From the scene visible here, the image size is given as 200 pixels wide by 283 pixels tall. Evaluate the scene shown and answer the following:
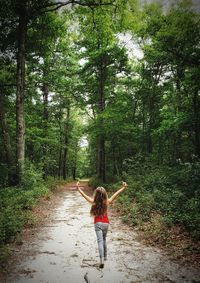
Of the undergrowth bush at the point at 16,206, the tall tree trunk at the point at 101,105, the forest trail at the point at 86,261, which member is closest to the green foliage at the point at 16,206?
the undergrowth bush at the point at 16,206

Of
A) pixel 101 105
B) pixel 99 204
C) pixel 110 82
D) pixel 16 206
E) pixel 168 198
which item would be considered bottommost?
pixel 16 206

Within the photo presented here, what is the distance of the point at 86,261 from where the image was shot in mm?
6672

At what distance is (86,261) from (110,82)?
19812 mm

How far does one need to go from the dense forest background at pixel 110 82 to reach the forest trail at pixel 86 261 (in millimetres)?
1207

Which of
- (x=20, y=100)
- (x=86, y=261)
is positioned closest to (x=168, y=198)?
(x=86, y=261)

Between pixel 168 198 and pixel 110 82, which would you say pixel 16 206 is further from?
pixel 110 82

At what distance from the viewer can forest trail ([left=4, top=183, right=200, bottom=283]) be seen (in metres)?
5.70

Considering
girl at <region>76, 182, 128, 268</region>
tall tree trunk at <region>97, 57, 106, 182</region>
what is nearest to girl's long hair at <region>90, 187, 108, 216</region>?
girl at <region>76, 182, 128, 268</region>

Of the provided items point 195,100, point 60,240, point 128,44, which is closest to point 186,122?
point 195,100

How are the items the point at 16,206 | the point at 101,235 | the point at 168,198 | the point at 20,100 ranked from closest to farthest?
the point at 101,235 → the point at 16,206 → the point at 168,198 → the point at 20,100

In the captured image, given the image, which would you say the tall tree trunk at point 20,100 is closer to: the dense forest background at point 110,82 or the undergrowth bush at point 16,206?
the dense forest background at point 110,82

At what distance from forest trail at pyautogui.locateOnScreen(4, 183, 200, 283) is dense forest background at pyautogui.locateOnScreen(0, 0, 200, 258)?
3.96ft

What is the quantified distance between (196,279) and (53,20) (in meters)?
15.7

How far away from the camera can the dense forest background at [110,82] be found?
12445mm
